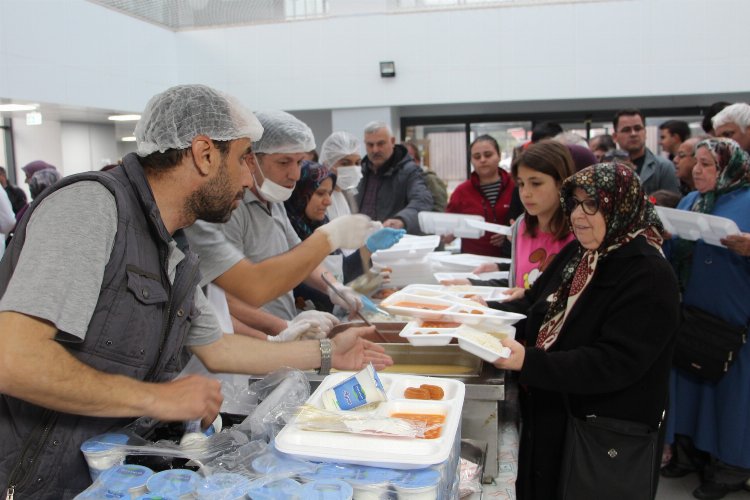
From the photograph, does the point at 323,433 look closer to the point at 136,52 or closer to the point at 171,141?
the point at 171,141

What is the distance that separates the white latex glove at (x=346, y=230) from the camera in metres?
2.08

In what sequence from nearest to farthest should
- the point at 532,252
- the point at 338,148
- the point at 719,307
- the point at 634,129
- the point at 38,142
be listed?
1. the point at 532,252
2. the point at 719,307
3. the point at 338,148
4. the point at 634,129
5. the point at 38,142

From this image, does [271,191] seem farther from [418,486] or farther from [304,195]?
[418,486]

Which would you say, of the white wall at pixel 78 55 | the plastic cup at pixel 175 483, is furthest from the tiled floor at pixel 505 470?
the white wall at pixel 78 55

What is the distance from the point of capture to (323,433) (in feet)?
3.59

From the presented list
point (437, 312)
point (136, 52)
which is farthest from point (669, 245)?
point (136, 52)

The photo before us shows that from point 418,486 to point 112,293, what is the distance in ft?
2.08

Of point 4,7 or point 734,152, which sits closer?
point 734,152

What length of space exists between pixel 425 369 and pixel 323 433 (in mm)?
816

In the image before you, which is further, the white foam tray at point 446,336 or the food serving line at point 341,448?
the white foam tray at point 446,336

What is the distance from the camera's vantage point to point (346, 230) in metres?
2.17

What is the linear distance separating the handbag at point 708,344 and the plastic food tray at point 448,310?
50.5 inches

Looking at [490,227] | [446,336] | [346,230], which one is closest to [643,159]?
[490,227]

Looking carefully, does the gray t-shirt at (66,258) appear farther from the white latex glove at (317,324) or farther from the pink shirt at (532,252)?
the pink shirt at (532,252)
